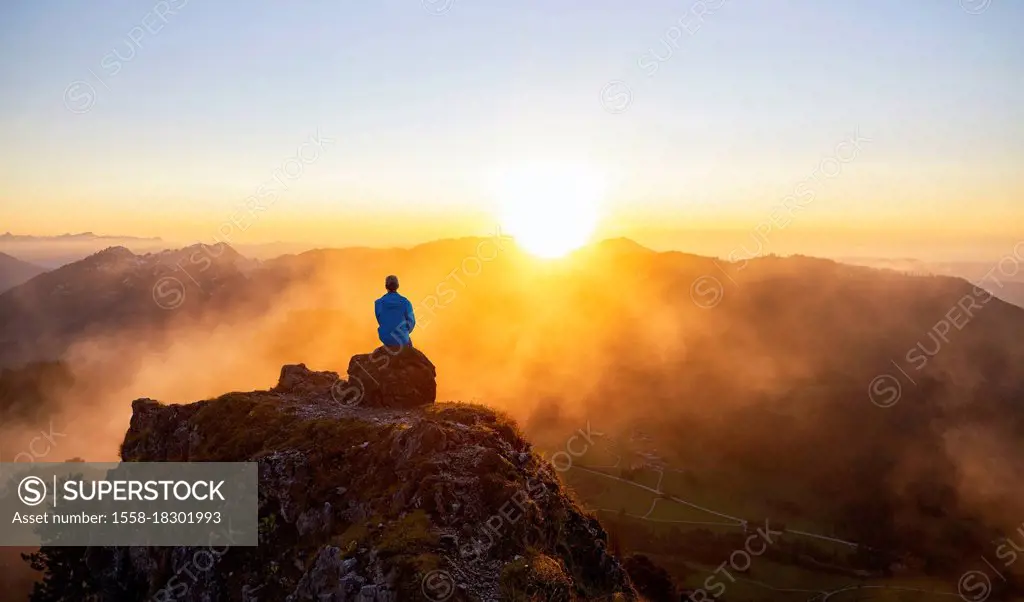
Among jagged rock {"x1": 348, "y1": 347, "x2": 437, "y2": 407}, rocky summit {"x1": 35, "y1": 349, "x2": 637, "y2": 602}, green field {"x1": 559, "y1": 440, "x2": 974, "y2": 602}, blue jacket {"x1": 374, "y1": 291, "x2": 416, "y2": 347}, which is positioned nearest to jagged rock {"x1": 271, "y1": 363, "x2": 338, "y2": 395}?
rocky summit {"x1": 35, "y1": 349, "x2": 637, "y2": 602}

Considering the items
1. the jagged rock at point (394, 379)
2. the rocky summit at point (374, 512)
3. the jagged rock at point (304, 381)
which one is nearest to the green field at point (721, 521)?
the jagged rock at point (304, 381)

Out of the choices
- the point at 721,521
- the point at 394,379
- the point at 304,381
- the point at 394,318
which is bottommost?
the point at 394,379

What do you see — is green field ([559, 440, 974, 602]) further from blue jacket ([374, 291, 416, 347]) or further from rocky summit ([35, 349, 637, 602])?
blue jacket ([374, 291, 416, 347])

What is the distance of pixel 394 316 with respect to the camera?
95.9ft

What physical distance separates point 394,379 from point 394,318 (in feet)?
9.75

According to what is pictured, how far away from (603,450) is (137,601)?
162m

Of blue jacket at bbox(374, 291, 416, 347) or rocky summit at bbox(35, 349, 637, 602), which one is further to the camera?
blue jacket at bbox(374, 291, 416, 347)

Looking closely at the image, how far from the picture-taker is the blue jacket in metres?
29.0

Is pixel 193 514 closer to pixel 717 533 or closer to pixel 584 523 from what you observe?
pixel 584 523

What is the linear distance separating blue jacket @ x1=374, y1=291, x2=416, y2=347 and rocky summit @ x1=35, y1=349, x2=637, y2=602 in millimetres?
970

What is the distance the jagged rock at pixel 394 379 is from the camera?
2973cm

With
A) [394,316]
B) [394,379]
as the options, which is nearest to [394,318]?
[394,316]

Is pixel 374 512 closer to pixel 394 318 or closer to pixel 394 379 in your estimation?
pixel 394 379

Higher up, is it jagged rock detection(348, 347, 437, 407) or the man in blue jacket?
the man in blue jacket
